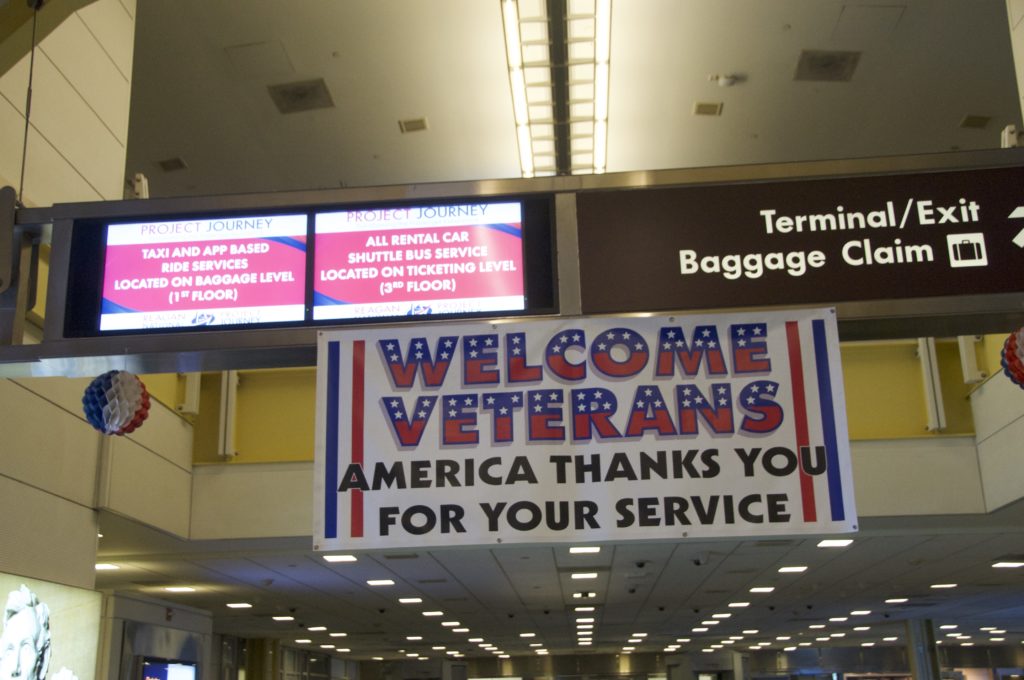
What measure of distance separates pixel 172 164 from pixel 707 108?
5.66m

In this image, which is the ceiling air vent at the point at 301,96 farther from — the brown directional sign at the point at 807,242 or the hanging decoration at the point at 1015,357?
the hanging decoration at the point at 1015,357

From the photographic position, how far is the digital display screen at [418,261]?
3.25m

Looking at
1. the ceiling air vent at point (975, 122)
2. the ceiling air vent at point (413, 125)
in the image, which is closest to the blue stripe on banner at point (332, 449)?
the ceiling air vent at point (413, 125)

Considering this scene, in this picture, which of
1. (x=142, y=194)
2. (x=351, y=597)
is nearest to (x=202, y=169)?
(x=142, y=194)

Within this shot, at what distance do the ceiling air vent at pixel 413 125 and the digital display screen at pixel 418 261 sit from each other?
22.4 feet

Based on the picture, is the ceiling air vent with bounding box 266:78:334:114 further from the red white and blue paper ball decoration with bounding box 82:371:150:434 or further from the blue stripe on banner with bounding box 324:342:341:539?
the blue stripe on banner with bounding box 324:342:341:539

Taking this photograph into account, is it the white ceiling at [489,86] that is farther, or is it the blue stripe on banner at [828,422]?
the white ceiling at [489,86]

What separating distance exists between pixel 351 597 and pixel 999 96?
11101 mm

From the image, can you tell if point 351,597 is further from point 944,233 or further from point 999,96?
point 944,233

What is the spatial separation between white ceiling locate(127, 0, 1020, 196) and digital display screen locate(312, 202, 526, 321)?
522cm

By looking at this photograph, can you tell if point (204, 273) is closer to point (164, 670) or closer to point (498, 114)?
point (498, 114)

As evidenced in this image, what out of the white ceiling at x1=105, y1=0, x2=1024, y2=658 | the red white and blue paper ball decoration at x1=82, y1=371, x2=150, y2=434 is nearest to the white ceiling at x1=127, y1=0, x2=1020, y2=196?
the white ceiling at x1=105, y1=0, x2=1024, y2=658

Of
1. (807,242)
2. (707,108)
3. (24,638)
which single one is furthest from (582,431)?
(707,108)

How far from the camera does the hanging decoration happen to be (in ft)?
11.3
